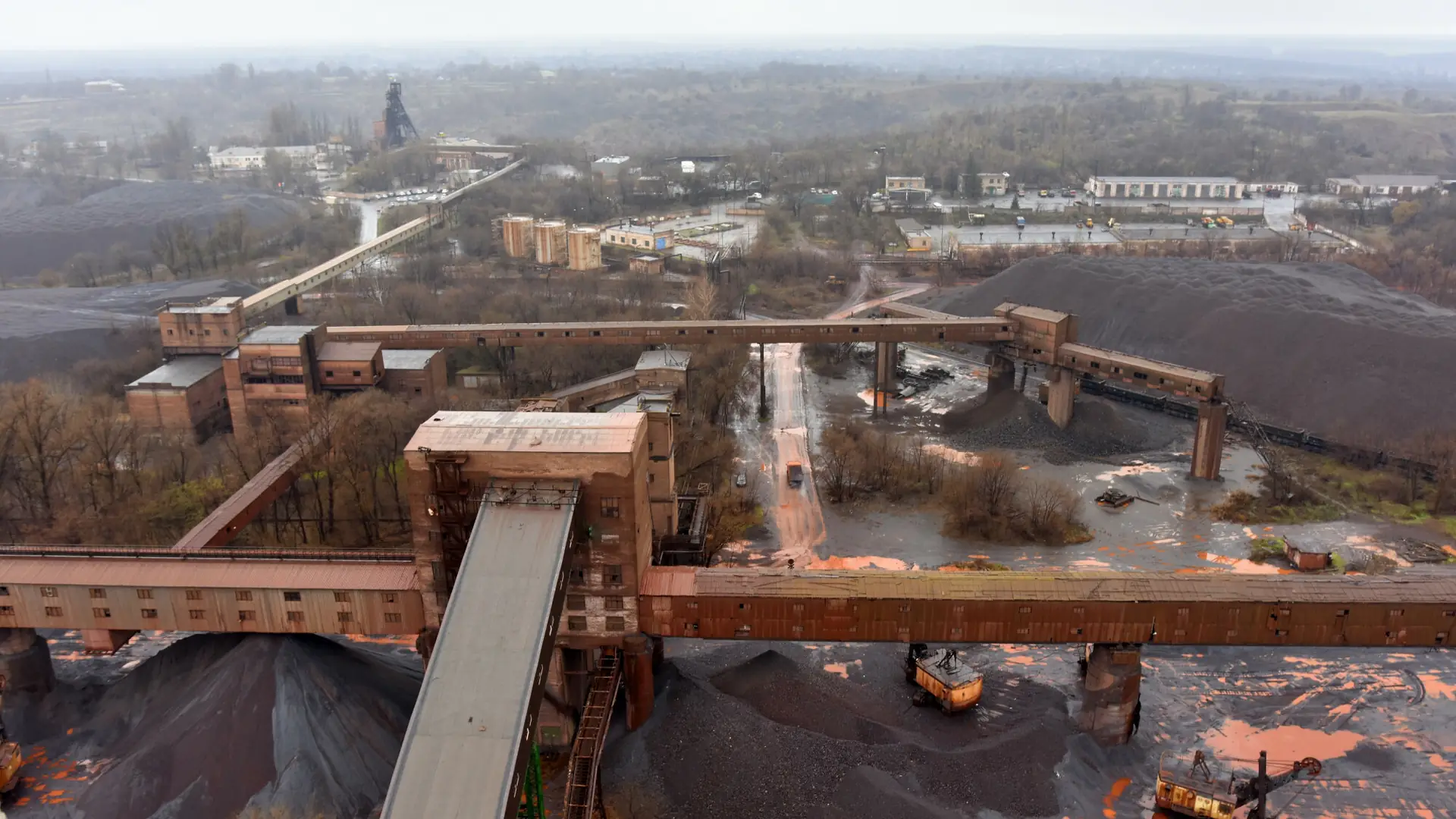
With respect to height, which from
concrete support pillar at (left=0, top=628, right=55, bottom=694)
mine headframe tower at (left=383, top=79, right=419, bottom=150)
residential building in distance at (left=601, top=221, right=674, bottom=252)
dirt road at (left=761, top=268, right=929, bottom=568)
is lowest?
dirt road at (left=761, top=268, right=929, bottom=568)

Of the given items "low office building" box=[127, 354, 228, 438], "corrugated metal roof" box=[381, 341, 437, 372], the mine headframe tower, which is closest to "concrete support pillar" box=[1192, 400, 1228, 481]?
"corrugated metal roof" box=[381, 341, 437, 372]

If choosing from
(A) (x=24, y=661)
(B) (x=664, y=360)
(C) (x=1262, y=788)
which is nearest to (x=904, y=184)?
(B) (x=664, y=360)

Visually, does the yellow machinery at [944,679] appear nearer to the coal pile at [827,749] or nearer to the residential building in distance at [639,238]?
the coal pile at [827,749]

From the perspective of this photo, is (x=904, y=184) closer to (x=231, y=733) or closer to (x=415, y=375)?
(x=415, y=375)

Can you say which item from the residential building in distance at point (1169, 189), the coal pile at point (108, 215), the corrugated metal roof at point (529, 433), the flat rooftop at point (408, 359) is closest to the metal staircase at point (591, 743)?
the corrugated metal roof at point (529, 433)

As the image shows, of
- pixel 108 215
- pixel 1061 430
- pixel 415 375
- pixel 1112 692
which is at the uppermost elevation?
pixel 108 215

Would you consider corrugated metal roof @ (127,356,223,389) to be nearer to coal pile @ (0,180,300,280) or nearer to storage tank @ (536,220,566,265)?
storage tank @ (536,220,566,265)

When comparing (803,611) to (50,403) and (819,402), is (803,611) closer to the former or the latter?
(819,402)
